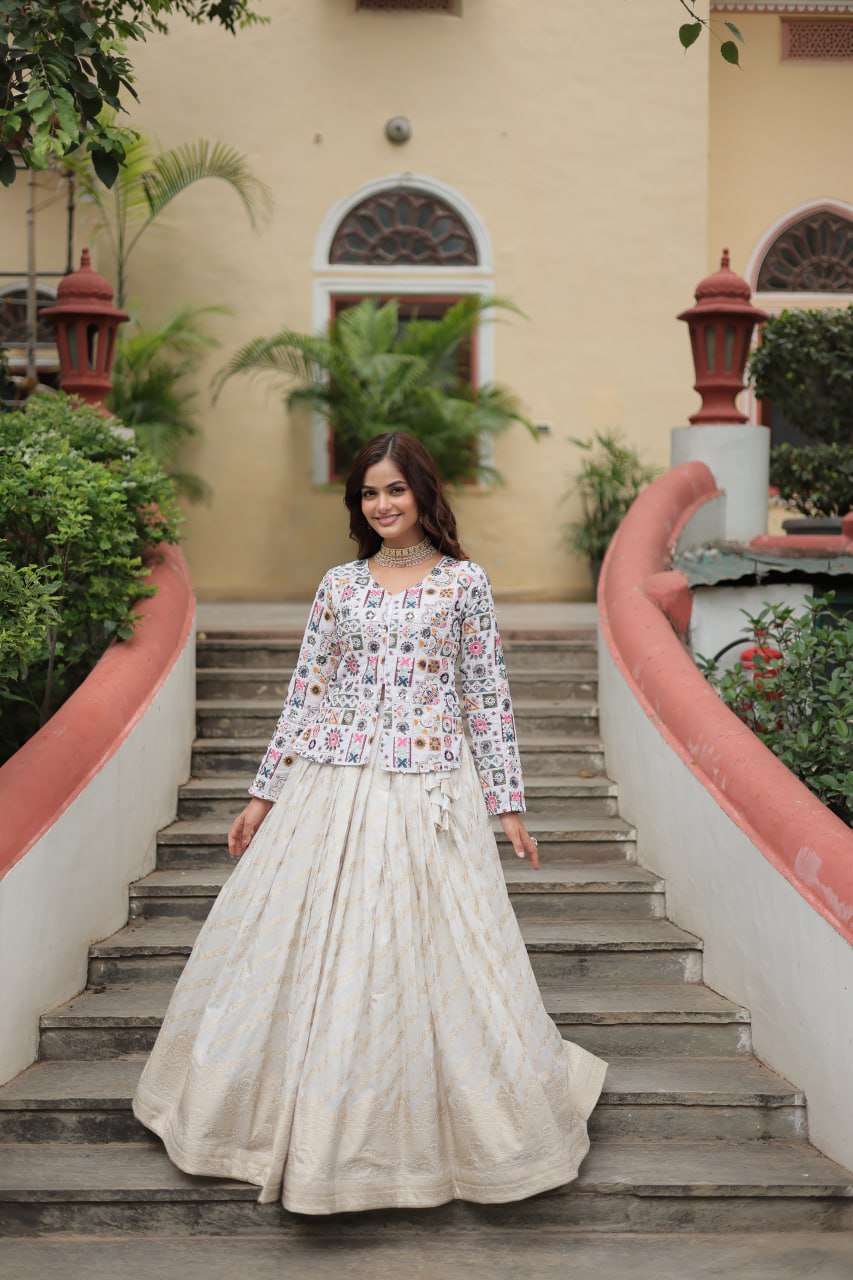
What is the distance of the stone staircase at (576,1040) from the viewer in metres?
3.42

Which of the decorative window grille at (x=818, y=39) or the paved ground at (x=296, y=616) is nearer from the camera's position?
the paved ground at (x=296, y=616)

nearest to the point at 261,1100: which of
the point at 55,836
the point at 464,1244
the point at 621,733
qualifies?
the point at 464,1244

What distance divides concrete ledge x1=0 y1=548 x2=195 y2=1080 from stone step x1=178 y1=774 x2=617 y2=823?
10 centimetres

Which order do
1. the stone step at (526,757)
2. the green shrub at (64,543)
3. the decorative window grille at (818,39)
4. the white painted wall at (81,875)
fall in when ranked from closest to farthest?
the white painted wall at (81,875) < the green shrub at (64,543) < the stone step at (526,757) < the decorative window grille at (818,39)

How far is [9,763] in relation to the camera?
4316mm

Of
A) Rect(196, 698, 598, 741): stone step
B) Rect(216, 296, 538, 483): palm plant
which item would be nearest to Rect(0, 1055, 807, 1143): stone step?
Rect(196, 698, 598, 741): stone step

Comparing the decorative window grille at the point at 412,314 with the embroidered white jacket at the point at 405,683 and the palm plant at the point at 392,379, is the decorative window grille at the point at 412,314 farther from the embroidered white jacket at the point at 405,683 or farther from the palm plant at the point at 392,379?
the embroidered white jacket at the point at 405,683

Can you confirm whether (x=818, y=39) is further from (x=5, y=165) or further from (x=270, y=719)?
(x=5, y=165)

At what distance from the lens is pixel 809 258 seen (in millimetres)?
11211

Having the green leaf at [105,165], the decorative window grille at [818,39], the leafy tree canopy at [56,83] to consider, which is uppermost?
the decorative window grille at [818,39]

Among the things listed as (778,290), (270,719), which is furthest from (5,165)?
(778,290)

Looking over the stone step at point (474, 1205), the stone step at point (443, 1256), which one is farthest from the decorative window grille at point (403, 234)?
the stone step at point (443, 1256)

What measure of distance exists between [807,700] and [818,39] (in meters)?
8.22

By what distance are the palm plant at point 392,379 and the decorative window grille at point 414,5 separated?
2.21 meters
